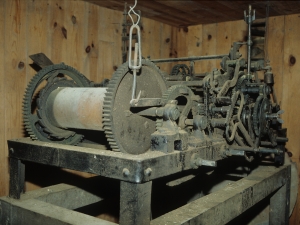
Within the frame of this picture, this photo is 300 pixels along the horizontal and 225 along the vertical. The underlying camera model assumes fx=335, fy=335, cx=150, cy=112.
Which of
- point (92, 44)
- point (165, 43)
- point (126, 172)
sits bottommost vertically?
point (126, 172)

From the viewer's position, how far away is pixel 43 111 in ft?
5.82

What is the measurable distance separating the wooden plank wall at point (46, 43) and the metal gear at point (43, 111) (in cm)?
46

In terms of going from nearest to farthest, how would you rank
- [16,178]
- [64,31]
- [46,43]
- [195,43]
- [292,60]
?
1. [16,178]
2. [46,43]
3. [64,31]
4. [292,60]
5. [195,43]

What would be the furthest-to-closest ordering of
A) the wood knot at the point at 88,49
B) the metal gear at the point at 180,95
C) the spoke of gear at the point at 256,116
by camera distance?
1. the wood knot at the point at 88,49
2. the spoke of gear at the point at 256,116
3. the metal gear at the point at 180,95

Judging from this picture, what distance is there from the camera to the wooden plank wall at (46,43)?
2154mm

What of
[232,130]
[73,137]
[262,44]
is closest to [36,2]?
[73,137]

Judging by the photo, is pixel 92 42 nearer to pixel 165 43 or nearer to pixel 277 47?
pixel 165 43

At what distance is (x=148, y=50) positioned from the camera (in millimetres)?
3348

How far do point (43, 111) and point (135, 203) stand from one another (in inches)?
33.5

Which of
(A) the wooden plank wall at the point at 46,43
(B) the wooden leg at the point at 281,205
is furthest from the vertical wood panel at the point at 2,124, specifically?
(B) the wooden leg at the point at 281,205

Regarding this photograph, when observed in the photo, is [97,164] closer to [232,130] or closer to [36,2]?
[232,130]

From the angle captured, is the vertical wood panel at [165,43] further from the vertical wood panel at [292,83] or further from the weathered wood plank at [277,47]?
the vertical wood panel at [292,83]

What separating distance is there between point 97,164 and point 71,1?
1654 mm

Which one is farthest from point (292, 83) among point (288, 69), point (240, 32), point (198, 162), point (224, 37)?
point (198, 162)
